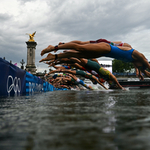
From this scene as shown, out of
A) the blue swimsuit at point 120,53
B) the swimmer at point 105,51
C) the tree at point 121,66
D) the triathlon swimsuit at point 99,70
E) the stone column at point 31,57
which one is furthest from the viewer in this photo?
the tree at point 121,66

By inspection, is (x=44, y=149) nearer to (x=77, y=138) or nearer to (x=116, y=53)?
(x=77, y=138)

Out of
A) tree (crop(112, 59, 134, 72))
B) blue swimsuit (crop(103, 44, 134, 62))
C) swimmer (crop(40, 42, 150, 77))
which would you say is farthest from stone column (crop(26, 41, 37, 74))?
blue swimsuit (crop(103, 44, 134, 62))

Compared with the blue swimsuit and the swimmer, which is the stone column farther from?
the blue swimsuit

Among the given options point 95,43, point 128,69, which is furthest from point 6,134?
point 128,69

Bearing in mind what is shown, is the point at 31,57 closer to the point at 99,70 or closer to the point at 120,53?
the point at 99,70

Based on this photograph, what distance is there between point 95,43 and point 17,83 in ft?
10.4

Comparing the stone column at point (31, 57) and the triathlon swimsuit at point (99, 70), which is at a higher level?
the stone column at point (31, 57)

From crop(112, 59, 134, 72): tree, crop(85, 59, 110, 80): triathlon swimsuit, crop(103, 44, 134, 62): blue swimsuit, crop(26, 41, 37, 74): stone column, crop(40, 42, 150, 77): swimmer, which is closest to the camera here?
crop(40, 42, 150, 77): swimmer

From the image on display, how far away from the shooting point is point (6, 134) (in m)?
0.76

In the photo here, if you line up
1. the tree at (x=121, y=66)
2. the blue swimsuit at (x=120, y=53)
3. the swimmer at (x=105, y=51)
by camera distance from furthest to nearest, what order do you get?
the tree at (x=121, y=66) < the blue swimsuit at (x=120, y=53) < the swimmer at (x=105, y=51)

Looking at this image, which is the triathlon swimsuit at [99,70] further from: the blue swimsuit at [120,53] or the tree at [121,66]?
the tree at [121,66]

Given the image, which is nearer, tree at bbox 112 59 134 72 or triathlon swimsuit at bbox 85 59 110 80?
triathlon swimsuit at bbox 85 59 110 80

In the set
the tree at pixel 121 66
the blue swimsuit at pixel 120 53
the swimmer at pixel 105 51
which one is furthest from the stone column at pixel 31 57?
the blue swimsuit at pixel 120 53

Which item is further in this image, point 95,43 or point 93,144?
point 95,43
